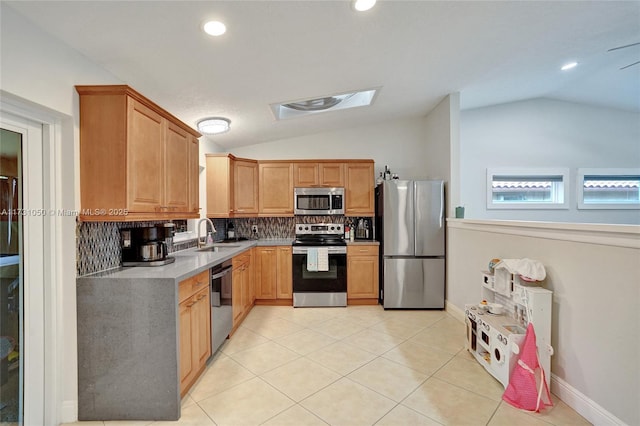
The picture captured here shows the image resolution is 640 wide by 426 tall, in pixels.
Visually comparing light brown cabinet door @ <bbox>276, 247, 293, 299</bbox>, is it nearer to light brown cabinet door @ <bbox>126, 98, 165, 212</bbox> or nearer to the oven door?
the oven door

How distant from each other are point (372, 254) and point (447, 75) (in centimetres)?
245

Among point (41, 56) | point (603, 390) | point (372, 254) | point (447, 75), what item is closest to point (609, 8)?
point (447, 75)

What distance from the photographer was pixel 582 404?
1.80 meters

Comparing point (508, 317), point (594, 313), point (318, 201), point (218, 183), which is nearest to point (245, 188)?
point (218, 183)

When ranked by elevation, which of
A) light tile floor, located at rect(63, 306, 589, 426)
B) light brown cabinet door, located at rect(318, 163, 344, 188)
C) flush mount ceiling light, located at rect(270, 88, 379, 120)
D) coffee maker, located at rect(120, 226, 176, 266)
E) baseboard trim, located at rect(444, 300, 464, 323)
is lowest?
light tile floor, located at rect(63, 306, 589, 426)

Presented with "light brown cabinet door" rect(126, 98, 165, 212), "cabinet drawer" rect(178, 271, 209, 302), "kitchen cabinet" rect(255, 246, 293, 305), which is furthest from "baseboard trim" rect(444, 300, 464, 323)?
"light brown cabinet door" rect(126, 98, 165, 212)

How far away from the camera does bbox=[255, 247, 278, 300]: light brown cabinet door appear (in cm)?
404

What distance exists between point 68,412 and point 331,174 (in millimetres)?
3641

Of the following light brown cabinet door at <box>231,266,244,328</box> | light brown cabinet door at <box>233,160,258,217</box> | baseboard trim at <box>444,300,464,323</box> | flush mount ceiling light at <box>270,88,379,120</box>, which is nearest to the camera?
light brown cabinet door at <box>231,266,244,328</box>

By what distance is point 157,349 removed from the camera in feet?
5.87

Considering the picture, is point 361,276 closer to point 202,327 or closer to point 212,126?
point 202,327

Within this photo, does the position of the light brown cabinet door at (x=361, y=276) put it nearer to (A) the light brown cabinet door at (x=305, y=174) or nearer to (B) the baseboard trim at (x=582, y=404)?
(A) the light brown cabinet door at (x=305, y=174)

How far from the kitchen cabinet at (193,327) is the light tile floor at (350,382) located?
152 mm

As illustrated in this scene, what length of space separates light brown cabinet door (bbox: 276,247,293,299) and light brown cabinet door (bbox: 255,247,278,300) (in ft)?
0.15
